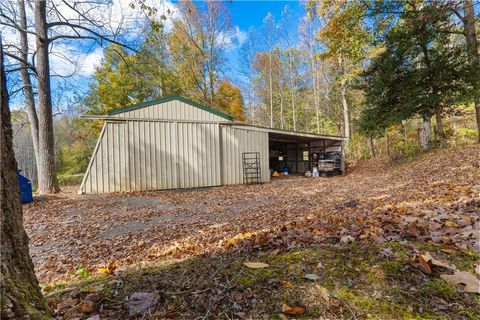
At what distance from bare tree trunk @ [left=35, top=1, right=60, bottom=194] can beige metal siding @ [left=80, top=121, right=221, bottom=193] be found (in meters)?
1.36

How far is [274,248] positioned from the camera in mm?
2096

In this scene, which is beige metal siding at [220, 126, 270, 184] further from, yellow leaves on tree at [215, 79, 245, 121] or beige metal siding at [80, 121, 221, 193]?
yellow leaves on tree at [215, 79, 245, 121]

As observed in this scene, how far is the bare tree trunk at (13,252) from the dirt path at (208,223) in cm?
152

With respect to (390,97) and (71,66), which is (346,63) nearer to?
(390,97)

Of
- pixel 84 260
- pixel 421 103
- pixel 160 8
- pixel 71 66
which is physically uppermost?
pixel 71 66

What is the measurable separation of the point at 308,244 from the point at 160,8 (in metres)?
5.51

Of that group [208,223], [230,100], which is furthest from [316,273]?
[230,100]

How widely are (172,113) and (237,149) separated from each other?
11.9 feet

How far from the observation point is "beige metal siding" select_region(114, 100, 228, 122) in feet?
33.0

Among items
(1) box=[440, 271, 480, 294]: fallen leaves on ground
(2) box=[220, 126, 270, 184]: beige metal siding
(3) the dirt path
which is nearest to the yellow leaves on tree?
(2) box=[220, 126, 270, 184]: beige metal siding

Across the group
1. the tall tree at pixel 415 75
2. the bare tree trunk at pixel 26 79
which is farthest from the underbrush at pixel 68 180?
the tall tree at pixel 415 75

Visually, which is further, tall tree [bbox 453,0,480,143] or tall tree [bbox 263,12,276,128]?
tall tree [bbox 263,12,276,128]

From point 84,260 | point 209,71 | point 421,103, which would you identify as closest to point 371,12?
point 421,103

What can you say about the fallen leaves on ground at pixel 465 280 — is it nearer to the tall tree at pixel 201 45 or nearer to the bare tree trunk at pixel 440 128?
the bare tree trunk at pixel 440 128
